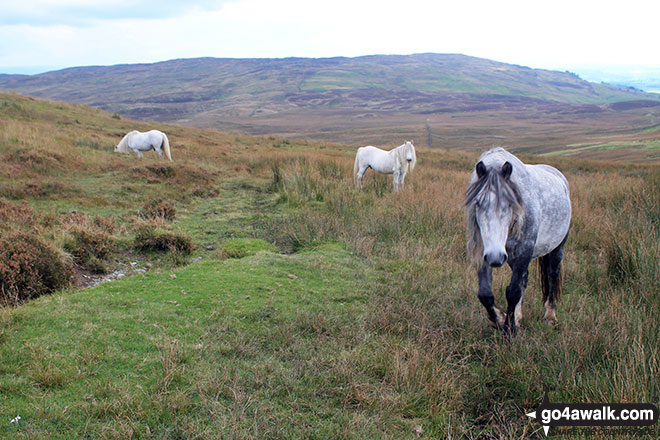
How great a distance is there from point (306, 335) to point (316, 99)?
148 metres

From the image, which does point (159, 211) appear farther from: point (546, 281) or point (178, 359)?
point (546, 281)

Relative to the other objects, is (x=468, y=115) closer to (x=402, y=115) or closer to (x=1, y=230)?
(x=402, y=115)

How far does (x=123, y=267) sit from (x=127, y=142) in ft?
45.8

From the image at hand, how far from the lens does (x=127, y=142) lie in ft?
59.8

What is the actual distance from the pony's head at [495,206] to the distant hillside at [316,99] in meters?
59.7

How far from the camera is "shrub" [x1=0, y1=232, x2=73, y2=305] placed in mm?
4484

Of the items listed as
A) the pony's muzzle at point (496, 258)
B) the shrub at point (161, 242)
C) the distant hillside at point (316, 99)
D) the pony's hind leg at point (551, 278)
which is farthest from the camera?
the distant hillside at point (316, 99)

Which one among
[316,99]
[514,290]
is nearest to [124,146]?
[514,290]

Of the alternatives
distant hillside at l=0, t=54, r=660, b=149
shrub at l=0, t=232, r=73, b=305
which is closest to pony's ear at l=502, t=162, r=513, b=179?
shrub at l=0, t=232, r=73, b=305

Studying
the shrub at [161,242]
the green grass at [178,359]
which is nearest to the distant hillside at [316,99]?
the shrub at [161,242]

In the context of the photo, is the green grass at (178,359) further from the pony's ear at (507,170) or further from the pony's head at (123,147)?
the pony's head at (123,147)

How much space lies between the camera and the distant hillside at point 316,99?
3851 inches

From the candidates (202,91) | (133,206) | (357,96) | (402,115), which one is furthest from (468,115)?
(133,206)

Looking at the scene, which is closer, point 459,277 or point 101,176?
point 459,277
